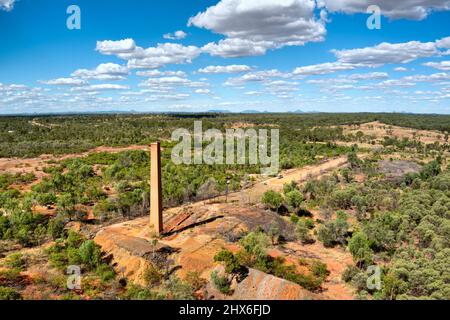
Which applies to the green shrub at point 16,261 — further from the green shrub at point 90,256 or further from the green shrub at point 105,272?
the green shrub at point 105,272

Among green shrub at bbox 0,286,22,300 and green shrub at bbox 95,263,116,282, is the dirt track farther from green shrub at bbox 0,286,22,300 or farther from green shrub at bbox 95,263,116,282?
green shrub at bbox 0,286,22,300

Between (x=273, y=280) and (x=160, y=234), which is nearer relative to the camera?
(x=273, y=280)

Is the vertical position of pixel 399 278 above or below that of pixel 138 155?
below

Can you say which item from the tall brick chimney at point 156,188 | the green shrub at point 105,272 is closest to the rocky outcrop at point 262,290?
the green shrub at point 105,272

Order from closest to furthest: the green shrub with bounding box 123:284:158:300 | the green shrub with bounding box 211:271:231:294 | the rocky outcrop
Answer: the green shrub with bounding box 123:284:158:300 → the rocky outcrop → the green shrub with bounding box 211:271:231:294

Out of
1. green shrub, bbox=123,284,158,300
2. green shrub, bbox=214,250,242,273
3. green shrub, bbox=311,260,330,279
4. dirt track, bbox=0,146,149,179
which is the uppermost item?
dirt track, bbox=0,146,149,179

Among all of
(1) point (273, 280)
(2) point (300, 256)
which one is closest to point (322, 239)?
(2) point (300, 256)

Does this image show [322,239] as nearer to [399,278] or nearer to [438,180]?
[399,278]

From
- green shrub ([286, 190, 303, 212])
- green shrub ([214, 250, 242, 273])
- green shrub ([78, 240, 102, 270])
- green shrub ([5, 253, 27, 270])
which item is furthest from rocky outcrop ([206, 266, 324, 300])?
green shrub ([286, 190, 303, 212])
